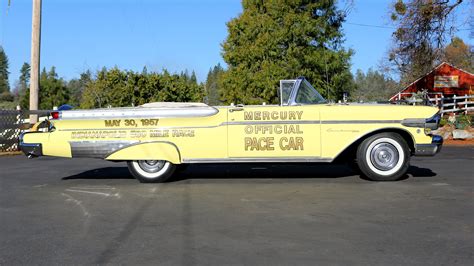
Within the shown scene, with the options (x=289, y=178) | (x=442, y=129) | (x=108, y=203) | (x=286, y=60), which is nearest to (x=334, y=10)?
(x=286, y=60)

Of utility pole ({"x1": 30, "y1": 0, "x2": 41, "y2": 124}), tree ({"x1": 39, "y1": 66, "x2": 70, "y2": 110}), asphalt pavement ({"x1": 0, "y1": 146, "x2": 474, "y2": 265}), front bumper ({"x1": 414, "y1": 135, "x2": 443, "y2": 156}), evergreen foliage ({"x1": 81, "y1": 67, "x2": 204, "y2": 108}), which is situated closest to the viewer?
asphalt pavement ({"x1": 0, "y1": 146, "x2": 474, "y2": 265})

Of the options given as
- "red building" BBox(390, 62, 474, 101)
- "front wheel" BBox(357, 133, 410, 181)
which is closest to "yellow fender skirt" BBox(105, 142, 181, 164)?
"front wheel" BBox(357, 133, 410, 181)

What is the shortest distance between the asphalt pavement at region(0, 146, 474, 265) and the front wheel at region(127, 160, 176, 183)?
0.68ft

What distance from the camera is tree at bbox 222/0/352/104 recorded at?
36156 millimetres

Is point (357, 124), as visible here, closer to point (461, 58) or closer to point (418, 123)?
point (418, 123)

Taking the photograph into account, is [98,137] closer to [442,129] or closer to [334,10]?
[442,129]

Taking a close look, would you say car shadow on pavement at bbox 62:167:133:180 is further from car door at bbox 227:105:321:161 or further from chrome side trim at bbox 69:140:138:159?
car door at bbox 227:105:321:161

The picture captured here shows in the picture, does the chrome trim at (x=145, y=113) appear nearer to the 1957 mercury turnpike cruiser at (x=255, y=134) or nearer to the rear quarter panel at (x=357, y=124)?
the 1957 mercury turnpike cruiser at (x=255, y=134)

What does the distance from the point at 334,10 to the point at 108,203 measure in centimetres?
3384

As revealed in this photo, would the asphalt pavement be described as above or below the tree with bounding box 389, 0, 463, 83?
below

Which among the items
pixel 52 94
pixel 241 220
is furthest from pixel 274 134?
pixel 52 94

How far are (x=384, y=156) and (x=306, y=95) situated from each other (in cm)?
163

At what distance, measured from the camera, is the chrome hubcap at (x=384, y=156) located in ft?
26.6

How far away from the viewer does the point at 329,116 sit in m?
8.02
